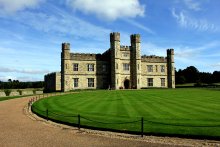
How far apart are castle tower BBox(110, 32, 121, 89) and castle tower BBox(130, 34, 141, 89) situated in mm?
4024

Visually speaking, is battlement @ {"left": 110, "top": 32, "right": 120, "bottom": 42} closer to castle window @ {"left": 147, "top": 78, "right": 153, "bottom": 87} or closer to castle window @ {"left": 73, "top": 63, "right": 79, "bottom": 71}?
castle window @ {"left": 73, "top": 63, "right": 79, "bottom": 71}

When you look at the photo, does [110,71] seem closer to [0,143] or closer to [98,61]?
[98,61]

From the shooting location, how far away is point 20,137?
14.5 meters

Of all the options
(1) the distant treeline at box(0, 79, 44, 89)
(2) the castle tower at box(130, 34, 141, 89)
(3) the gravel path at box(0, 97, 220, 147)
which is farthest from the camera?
(1) the distant treeline at box(0, 79, 44, 89)

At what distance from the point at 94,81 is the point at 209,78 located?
7158 cm

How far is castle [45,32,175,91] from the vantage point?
6097 cm

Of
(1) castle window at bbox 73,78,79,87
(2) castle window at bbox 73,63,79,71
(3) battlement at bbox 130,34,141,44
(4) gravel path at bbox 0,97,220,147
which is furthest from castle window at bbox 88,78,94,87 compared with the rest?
(4) gravel path at bbox 0,97,220,147

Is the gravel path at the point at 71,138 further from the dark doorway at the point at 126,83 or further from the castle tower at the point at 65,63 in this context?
the dark doorway at the point at 126,83

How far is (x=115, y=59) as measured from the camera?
6188 centimetres

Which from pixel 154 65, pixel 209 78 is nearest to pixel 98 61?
pixel 154 65

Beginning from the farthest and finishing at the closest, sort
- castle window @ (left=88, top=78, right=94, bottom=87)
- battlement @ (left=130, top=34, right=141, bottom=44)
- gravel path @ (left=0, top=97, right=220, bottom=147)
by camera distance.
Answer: battlement @ (left=130, top=34, right=141, bottom=44), castle window @ (left=88, top=78, right=94, bottom=87), gravel path @ (left=0, top=97, right=220, bottom=147)

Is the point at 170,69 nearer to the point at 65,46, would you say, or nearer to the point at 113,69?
the point at 113,69

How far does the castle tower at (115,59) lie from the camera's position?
61750mm

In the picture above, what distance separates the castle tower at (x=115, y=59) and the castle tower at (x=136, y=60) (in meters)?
4.02
